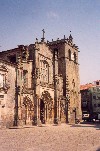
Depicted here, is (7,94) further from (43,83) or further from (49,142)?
(49,142)

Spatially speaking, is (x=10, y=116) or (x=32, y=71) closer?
(x=10, y=116)

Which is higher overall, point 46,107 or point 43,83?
point 43,83

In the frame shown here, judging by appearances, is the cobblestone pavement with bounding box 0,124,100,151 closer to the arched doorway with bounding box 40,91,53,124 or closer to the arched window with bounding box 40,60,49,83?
the arched doorway with bounding box 40,91,53,124

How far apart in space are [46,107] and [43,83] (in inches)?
171

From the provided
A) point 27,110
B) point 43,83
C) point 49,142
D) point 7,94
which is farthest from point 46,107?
point 49,142

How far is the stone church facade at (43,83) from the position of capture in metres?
31.0

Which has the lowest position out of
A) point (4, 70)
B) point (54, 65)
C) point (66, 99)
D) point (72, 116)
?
point (72, 116)

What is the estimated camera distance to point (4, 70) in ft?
95.8

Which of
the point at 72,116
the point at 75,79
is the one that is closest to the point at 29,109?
the point at 72,116

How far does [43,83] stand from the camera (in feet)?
121

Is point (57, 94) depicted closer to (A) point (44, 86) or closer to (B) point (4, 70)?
(A) point (44, 86)

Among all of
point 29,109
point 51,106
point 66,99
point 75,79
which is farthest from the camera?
point 75,79

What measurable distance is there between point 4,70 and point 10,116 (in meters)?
5.95

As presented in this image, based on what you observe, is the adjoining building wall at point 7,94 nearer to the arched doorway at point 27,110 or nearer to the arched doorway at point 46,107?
the arched doorway at point 27,110
